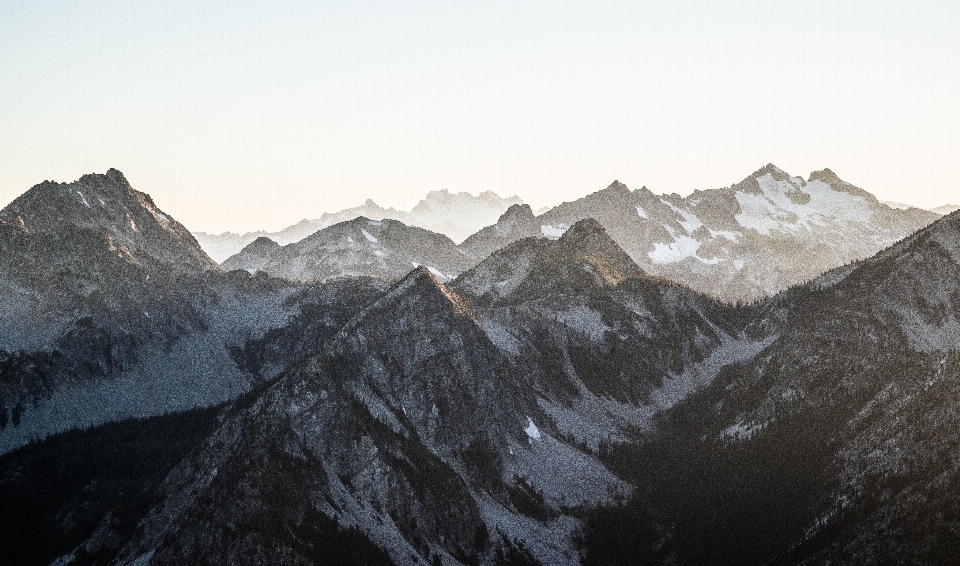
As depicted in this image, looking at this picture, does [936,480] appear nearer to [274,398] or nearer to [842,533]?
[842,533]

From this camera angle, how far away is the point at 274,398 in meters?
197

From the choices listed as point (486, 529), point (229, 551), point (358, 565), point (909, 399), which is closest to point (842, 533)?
point (909, 399)

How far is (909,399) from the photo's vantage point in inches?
7648

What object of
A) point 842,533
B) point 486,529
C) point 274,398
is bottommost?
point 842,533

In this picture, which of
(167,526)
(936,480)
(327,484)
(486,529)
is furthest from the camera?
(486,529)

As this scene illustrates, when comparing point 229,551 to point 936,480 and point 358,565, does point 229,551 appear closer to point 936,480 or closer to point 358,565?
point 358,565

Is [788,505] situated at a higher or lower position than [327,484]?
lower

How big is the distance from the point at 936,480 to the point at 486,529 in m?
90.6

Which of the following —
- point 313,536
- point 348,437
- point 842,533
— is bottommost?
point 842,533

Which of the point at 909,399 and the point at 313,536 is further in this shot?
the point at 909,399

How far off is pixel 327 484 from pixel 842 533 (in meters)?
101

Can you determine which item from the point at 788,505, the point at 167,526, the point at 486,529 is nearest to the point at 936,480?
the point at 788,505

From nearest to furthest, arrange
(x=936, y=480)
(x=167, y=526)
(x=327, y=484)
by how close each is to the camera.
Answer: (x=936, y=480), (x=167, y=526), (x=327, y=484)

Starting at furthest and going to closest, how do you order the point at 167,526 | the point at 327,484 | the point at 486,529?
the point at 486,529 < the point at 327,484 < the point at 167,526
